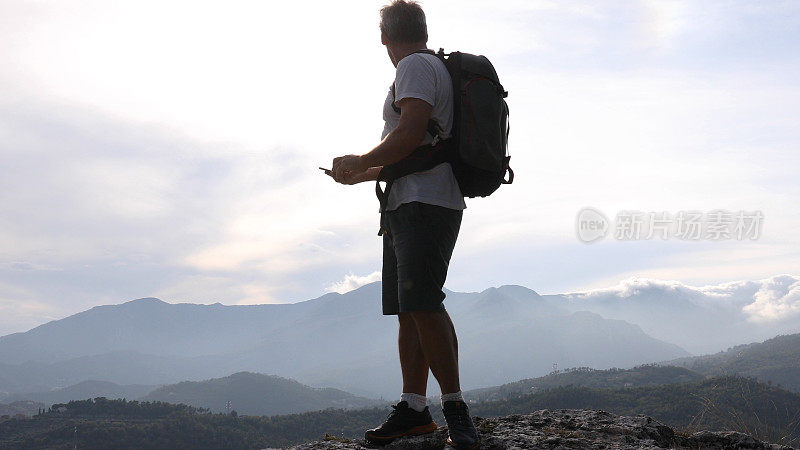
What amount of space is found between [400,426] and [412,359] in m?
0.42

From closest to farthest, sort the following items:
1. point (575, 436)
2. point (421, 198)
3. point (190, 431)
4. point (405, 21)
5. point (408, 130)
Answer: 1. point (408, 130)
2. point (421, 198)
3. point (405, 21)
4. point (575, 436)
5. point (190, 431)

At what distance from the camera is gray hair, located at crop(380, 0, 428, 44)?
126 inches

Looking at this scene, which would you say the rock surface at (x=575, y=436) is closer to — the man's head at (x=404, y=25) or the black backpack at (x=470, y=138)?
the black backpack at (x=470, y=138)

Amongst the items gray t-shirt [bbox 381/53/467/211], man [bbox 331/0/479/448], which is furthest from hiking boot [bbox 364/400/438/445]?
gray t-shirt [bbox 381/53/467/211]

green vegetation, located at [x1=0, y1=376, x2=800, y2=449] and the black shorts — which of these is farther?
green vegetation, located at [x1=0, y1=376, x2=800, y2=449]

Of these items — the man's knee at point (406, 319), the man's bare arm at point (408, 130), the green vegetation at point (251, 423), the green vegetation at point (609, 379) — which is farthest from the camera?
the green vegetation at point (609, 379)

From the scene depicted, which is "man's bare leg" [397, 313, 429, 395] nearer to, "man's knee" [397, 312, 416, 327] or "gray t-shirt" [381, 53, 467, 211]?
"man's knee" [397, 312, 416, 327]

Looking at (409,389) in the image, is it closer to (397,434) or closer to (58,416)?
(397,434)

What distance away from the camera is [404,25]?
3.22 metres

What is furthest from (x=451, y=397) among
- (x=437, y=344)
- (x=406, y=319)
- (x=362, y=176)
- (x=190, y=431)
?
(x=190, y=431)

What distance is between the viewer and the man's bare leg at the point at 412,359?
132 inches

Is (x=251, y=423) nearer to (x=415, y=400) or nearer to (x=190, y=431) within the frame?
(x=190, y=431)

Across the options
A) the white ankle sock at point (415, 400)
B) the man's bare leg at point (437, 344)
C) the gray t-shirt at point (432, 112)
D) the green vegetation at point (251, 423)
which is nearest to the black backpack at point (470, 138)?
the gray t-shirt at point (432, 112)

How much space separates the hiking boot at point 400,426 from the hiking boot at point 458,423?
0.34 meters
